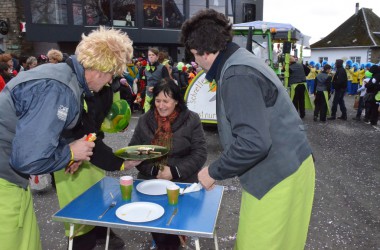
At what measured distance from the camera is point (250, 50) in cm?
904

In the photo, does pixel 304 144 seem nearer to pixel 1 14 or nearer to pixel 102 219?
pixel 102 219

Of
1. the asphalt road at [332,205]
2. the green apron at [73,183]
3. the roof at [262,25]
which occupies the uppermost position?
the roof at [262,25]

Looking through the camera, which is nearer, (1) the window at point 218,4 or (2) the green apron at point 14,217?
(2) the green apron at point 14,217

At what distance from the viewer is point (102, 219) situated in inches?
76.1

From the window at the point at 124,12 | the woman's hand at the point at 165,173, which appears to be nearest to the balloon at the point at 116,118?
the woman's hand at the point at 165,173

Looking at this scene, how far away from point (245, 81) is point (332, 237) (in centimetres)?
266

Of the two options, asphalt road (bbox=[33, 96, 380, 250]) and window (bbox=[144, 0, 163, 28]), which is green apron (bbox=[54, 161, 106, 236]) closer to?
asphalt road (bbox=[33, 96, 380, 250])

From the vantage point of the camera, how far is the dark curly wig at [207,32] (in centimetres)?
180

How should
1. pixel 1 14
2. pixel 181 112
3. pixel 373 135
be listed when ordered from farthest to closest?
pixel 1 14 < pixel 373 135 < pixel 181 112

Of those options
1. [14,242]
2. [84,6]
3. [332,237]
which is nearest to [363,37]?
[84,6]

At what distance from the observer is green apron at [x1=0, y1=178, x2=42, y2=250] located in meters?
1.79

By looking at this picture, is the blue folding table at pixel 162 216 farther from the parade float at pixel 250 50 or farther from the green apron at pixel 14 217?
the parade float at pixel 250 50

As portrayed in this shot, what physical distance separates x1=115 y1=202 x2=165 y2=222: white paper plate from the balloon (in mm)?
1016

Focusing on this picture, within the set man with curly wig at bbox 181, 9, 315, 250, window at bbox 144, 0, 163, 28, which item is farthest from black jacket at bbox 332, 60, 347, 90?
window at bbox 144, 0, 163, 28
